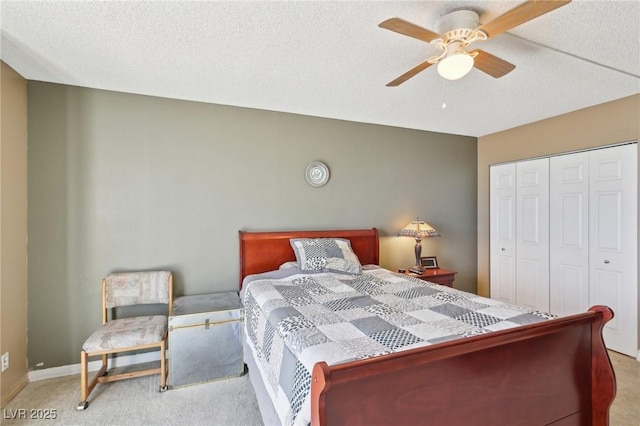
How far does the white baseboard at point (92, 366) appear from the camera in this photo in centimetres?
253

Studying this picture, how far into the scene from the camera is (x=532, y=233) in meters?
3.75

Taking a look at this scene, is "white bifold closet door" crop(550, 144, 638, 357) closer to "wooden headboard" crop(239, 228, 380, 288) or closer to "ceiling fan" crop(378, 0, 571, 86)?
"ceiling fan" crop(378, 0, 571, 86)

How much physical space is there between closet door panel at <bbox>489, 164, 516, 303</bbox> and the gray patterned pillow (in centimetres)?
232

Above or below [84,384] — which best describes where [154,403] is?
below

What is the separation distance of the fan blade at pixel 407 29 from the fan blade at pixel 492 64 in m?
0.36

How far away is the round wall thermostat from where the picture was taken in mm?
3465

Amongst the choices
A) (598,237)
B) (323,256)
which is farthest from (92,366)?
(598,237)

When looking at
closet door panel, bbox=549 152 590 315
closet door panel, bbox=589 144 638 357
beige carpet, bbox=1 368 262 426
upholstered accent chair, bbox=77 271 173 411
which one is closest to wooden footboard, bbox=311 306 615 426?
beige carpet, bbox=1 368 262 426

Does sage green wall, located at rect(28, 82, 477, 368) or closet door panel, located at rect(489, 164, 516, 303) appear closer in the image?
sage green wall, located at rect(28, 82, 477, 368)

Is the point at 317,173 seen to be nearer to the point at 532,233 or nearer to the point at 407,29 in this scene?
the point at 407,29

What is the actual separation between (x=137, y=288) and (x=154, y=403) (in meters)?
0.94

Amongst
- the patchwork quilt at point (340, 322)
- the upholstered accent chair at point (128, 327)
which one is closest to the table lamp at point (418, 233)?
the patchwork quilt at point (340, 322)

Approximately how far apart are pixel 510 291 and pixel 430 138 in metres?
2.26

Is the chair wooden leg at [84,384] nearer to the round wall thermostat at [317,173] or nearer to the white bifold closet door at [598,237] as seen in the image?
the round wall thermostat at [317,173]
